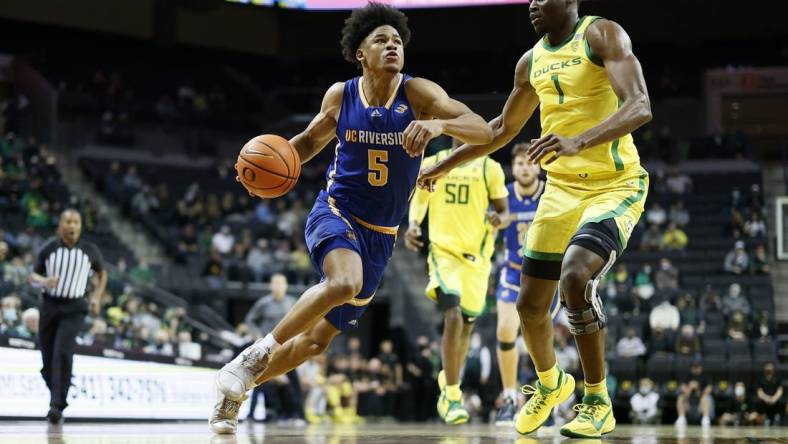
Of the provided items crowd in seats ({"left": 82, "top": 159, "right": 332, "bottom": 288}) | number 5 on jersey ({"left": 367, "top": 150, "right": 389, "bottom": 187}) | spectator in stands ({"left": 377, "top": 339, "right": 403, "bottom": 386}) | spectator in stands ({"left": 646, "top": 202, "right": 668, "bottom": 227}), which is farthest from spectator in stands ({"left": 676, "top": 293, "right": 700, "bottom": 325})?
number 5 on jersey ({"left": 367, "top": 150, "right": 389, "bottom": 187})

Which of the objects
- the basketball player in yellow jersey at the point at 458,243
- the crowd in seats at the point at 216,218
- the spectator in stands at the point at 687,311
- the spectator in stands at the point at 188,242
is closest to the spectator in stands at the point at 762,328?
the spectator in stands at the point at 687,311

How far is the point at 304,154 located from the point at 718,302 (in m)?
14.7

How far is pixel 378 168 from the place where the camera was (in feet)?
19.9

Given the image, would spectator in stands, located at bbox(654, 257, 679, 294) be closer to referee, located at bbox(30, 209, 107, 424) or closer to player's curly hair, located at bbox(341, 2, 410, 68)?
referee, located at bbox(30, 209, 107, 424)

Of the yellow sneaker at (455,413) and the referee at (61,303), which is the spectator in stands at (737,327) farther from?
the referee at (61,303)

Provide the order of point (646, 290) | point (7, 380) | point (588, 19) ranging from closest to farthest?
point (588, 19)
point (7, 380)
point (646, 290)

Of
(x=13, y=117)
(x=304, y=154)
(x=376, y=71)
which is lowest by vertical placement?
(x=304, y=154)

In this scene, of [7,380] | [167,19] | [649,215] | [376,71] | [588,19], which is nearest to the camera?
[588,19]

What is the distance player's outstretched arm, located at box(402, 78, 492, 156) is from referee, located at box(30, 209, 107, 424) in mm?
5492

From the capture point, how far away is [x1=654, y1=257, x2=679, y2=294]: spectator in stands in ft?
66.3

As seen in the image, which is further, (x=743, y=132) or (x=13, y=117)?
(x=743, y=132)

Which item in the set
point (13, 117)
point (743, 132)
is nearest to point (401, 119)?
point (13, 117)

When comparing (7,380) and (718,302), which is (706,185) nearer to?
(718,302)

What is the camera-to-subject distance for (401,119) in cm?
610
